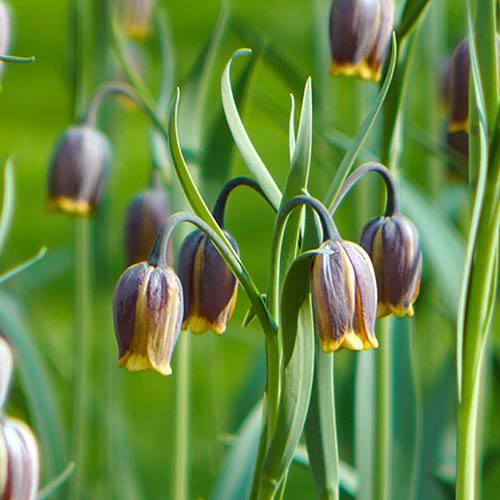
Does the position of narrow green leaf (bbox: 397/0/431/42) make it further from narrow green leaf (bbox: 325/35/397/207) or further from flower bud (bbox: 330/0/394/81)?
narrow green leaf (bbox: 325/35/397/207)

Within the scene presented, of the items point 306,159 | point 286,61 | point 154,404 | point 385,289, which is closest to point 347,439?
point 286,61

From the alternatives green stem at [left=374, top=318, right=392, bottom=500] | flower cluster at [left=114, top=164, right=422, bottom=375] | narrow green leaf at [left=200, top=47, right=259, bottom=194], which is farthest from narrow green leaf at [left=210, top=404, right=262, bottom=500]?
flower cluster at [left=114, top=164, right=422, bottom=375]

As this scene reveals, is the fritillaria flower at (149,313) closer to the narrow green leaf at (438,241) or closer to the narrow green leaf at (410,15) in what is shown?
the narrow green leaf at (410,15)

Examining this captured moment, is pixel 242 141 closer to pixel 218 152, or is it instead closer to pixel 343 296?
pixel 343 296

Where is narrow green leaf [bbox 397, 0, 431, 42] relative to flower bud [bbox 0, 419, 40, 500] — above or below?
above

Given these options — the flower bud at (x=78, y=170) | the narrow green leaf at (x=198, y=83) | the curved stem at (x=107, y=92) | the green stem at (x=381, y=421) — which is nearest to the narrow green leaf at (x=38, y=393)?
the flower bud at (x=78, y=170)

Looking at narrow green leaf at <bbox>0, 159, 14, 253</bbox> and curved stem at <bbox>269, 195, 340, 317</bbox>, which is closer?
curved stem at <bbox>269, 195, 340, 317</bbox>
